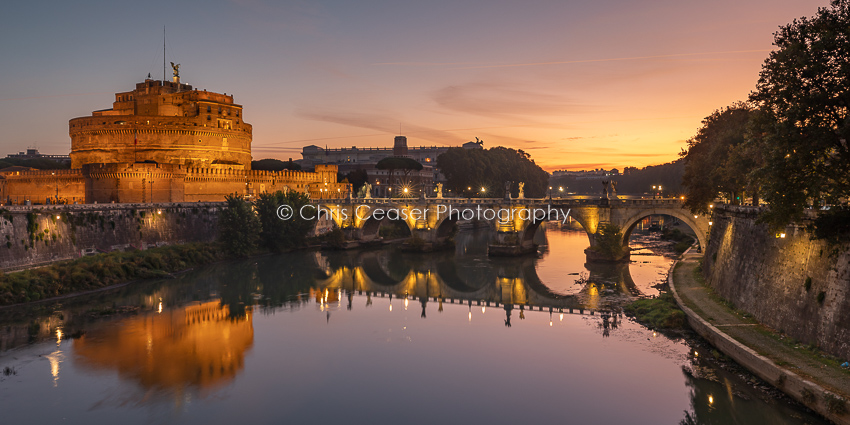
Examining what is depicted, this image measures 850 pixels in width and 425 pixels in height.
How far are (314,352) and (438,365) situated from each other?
190 inches

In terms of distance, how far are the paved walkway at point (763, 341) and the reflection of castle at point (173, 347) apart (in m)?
16.0

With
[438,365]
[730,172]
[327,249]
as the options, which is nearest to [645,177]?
[327,249]

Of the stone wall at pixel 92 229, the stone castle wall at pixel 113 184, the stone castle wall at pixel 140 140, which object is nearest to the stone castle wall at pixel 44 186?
the stone castle wall at pixel 113 184

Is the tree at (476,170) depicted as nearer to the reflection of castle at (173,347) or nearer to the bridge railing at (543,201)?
the bridge railing at (543,201)

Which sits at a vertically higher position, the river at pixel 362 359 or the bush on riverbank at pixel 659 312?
the bush on riverbank at pixel 659 312

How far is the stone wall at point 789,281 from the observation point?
16.1m

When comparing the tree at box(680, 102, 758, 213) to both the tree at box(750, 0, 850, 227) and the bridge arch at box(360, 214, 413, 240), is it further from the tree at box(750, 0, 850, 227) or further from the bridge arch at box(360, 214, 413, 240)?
the bridge arch at box(360, 214, 413, 240)

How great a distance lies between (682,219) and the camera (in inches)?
1608

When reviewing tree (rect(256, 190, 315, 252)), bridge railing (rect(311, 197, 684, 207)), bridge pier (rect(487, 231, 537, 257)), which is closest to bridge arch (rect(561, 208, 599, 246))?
bridge railing (rect(311, 197, 684, 207))

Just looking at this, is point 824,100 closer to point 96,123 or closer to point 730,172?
point 730,172

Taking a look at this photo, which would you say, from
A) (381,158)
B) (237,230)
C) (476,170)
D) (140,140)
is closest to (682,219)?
(237,230)

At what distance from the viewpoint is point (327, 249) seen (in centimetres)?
5353

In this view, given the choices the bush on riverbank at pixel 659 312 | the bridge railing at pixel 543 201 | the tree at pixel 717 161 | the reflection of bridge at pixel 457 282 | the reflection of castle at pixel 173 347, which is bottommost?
the reflection of castle at pixel 173 347

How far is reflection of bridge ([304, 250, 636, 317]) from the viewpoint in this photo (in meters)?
31.7
